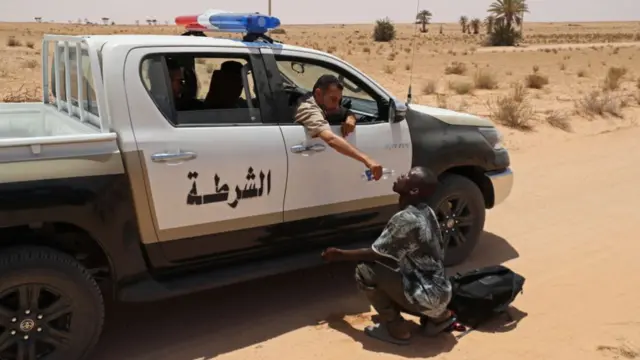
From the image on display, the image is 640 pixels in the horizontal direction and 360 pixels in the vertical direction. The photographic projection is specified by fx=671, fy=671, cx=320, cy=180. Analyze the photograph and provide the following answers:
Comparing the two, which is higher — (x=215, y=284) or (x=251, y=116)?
(x=251, y=116)

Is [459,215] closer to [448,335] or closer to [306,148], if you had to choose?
[448,335]

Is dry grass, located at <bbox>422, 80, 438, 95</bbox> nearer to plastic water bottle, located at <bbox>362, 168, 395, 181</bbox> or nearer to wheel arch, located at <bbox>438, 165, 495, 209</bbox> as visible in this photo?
wheel arch, located at <bbox>438, 165, 495, 209</bbox>

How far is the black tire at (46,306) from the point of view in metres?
3.63

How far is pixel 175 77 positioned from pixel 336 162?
1.28 meters

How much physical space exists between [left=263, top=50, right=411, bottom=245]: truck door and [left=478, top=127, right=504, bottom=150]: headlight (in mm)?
1002

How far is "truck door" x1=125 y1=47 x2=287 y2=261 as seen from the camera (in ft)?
13.5

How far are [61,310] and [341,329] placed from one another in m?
1.88

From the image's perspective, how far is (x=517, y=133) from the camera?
1241 centimetres

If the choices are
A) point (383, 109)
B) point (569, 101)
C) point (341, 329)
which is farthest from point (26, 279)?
point (569, 101)

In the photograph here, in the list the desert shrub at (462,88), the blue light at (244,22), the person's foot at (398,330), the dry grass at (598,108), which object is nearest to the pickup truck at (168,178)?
the blue light at (244,22)

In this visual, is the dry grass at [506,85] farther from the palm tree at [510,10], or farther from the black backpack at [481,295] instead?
the palm tree at [510,10]

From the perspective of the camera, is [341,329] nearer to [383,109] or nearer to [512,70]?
[383,109]

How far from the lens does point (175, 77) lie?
15.1ft

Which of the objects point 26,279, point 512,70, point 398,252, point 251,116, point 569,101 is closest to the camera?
point 26,279
